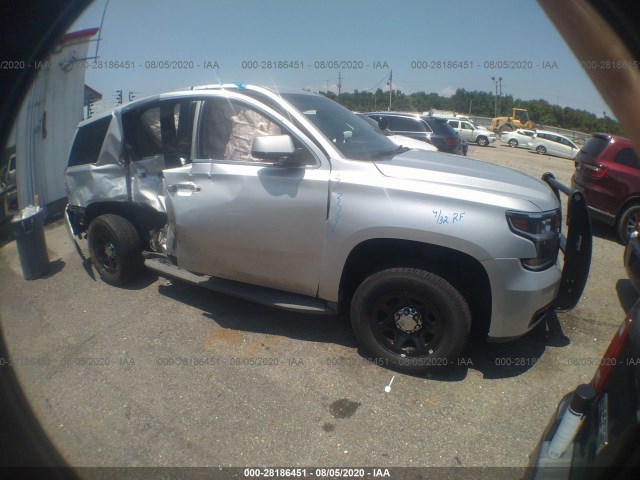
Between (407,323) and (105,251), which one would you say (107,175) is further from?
(407,323)

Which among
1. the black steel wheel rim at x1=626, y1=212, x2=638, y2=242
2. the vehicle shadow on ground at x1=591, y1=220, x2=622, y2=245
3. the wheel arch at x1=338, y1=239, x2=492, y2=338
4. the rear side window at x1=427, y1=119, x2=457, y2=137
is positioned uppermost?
the rear side window at x1=427, y1=119, x2=457, y2=137

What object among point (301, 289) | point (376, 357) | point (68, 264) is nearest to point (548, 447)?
point (376, 357)

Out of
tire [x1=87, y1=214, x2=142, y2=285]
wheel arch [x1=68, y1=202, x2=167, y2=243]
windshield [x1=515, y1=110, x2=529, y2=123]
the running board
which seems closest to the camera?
the running board

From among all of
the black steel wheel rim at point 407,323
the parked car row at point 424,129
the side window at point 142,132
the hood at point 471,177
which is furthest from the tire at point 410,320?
the parked car row at point 424,129

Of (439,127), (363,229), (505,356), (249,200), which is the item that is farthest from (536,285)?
(439,127)

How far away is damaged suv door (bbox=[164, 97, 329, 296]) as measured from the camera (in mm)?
2988

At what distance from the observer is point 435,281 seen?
2.76 metres

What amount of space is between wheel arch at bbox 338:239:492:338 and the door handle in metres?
1.48

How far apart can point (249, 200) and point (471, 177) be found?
5.53 feet

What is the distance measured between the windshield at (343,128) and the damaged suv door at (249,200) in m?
0.26

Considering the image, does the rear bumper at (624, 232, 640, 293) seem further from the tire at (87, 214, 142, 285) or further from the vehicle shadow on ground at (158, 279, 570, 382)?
the tire at (87, 214, 142, 285)

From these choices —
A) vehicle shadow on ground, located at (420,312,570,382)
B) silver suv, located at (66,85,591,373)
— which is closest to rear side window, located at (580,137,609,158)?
silver suv, located at (66,85,591,373)

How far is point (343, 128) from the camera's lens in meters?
3.56

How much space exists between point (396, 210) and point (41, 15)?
2557mm
